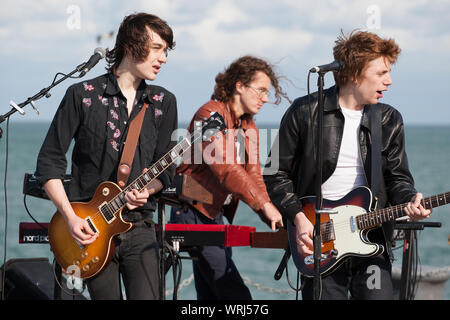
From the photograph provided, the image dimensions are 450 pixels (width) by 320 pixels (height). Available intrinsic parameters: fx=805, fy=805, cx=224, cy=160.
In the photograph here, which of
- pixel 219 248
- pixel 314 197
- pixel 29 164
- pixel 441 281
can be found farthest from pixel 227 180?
pixel 29 164

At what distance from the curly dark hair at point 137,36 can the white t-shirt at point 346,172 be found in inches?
50.0

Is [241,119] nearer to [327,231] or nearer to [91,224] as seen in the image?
[327,231]

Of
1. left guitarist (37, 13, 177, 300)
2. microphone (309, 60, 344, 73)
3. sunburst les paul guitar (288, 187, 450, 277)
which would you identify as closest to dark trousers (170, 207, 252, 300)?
left guitarist (37, 13, 177, 300)

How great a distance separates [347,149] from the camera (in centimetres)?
502

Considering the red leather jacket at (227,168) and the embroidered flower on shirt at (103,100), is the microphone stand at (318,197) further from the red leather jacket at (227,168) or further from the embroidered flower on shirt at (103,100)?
the embroidered flower on shirt at (103,100)

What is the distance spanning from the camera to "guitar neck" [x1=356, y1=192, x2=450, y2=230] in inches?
185

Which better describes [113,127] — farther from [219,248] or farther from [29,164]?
[29,164]

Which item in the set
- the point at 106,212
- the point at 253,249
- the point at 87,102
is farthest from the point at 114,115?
the point at 253,249

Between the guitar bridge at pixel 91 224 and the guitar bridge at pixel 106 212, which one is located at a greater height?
the guitar bridge at pixel 106 212

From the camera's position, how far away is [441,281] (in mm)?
8477

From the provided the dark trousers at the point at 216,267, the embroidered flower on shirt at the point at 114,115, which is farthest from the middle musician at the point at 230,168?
the embroidered flower on shirt at the point at 114,115

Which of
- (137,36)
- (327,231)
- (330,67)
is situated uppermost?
(137,36)

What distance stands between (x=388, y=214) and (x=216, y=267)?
152cm

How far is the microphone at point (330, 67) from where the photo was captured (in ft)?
15.1
